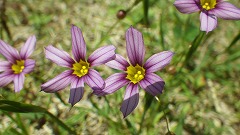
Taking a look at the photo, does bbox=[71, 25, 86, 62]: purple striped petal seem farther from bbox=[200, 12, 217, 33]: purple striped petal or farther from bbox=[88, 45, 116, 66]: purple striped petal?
bbox=[200, 12, 217, 33]: purple striped petal

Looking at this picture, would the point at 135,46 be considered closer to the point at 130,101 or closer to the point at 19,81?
the point at 130,101

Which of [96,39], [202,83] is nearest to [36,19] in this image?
[96,39]

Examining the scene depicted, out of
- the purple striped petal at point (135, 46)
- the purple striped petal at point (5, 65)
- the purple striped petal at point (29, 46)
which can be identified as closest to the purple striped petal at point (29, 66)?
the purple striped petal at point (29, 46)

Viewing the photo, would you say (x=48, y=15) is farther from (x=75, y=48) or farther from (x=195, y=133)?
(x=195, y=133)

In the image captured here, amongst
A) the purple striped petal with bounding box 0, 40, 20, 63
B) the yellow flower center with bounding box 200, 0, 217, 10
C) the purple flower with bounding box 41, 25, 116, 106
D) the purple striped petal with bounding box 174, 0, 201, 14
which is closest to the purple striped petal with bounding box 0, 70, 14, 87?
the purple striped petal with bounding box 0, 40, 20, 63

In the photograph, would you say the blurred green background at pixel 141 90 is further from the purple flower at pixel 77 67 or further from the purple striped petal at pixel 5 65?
the purple flower at pixel 77 67

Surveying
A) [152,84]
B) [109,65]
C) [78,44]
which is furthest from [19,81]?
[152,84]

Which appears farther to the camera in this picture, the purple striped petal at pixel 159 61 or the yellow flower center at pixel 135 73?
the yellow flower center at pixel 135 73
